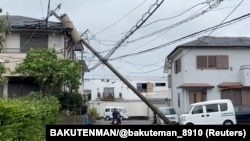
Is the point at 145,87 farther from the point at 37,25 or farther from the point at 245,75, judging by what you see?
the point at 37,25

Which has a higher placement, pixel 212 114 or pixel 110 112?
pixel 212 114

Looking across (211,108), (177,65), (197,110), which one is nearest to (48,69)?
(197,110)

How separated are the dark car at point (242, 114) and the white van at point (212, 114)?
56 cm

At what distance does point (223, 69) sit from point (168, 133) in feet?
103

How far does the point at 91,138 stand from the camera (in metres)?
5.79

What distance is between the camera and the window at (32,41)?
100 ft

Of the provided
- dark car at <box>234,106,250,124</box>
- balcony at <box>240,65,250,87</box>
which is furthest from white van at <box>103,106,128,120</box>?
dark car at <box>234,106,250,124</box>

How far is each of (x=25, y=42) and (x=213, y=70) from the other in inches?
601

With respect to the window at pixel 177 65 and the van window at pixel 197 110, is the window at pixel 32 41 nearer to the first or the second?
the van window at pixel 197 110

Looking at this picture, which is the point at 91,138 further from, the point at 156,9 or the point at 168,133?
the point at 156,9

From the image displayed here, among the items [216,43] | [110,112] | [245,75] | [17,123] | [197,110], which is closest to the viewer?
[17,123]

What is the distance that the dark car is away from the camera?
89.6ft

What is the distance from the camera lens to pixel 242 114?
2758cm

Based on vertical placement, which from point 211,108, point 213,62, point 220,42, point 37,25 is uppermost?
point 37,25
